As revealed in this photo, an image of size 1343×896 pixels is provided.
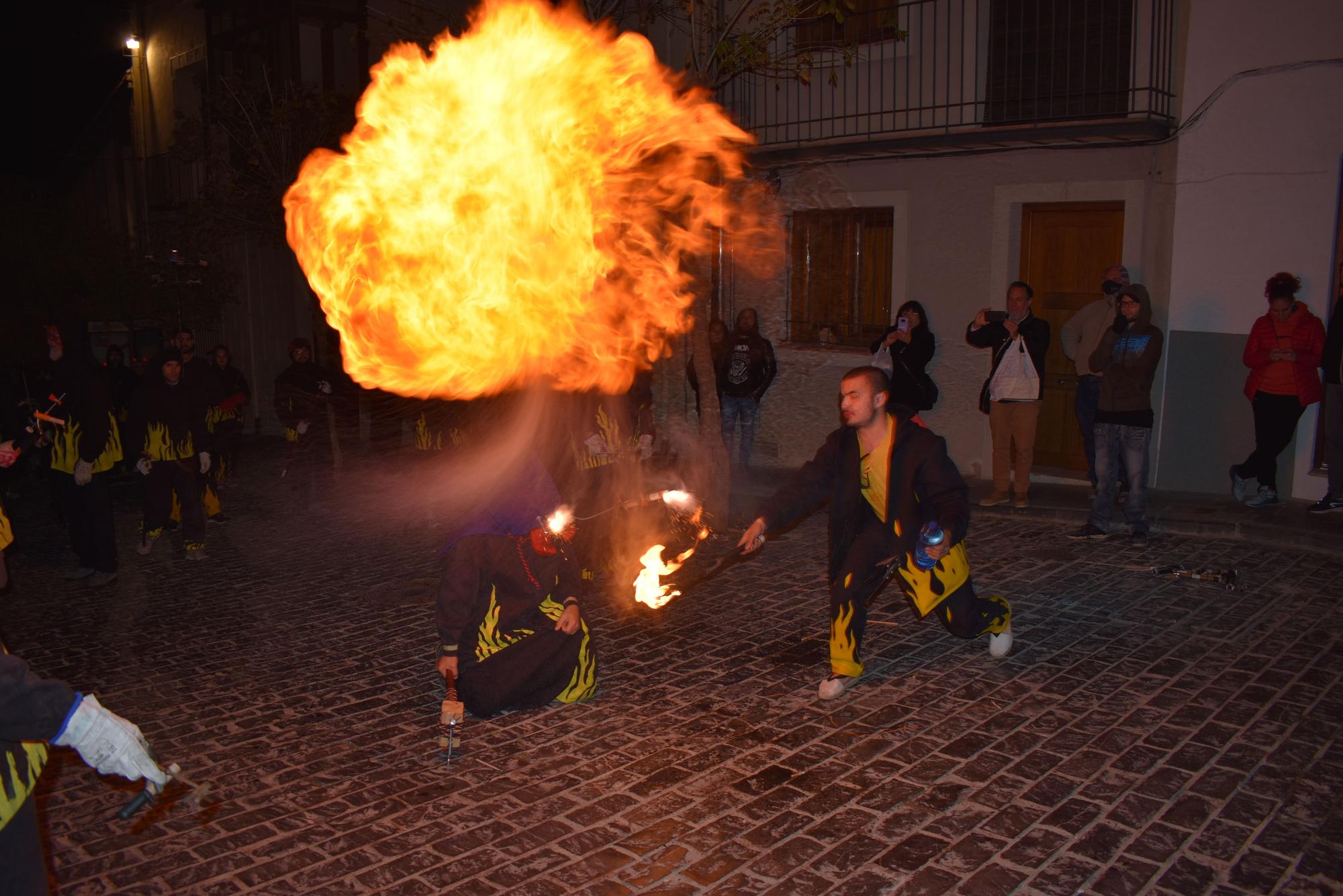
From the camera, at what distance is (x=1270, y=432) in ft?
32.9

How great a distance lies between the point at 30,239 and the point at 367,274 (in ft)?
48.8

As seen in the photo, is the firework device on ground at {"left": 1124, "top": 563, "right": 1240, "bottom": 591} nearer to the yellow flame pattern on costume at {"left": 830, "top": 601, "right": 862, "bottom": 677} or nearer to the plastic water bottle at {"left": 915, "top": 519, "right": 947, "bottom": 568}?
the plastic water bottle at {"left": 915, "top": 519, "right": 947, "bottom": 568}

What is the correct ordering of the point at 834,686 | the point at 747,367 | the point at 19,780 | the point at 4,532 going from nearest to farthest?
the point at 19,780 → the point at 4,532 → the point at 834,686 → the point at 747,367

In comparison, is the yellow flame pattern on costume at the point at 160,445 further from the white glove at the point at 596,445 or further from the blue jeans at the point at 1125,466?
the blue jeans at the point at 1125,466

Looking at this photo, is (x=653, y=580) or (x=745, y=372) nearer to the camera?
(x=653, y=580)

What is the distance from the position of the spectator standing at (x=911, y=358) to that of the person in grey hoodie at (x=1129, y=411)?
2.23 meters

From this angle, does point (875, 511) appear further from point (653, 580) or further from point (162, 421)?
point (162, 421)

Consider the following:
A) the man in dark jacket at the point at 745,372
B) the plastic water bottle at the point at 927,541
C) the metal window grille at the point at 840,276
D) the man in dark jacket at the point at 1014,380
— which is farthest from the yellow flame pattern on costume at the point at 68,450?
the metal window grille at the point at 840,276

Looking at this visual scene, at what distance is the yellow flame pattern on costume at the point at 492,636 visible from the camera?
5.73 m

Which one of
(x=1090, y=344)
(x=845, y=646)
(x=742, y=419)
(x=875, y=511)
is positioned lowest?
(x=845, y=646)

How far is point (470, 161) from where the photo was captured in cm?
764

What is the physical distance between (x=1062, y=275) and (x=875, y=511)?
6850 millimetres

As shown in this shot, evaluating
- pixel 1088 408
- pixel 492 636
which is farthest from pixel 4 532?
pixel 1088 408

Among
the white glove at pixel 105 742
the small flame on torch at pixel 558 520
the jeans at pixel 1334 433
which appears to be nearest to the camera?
the white glove at pixel 105 742
